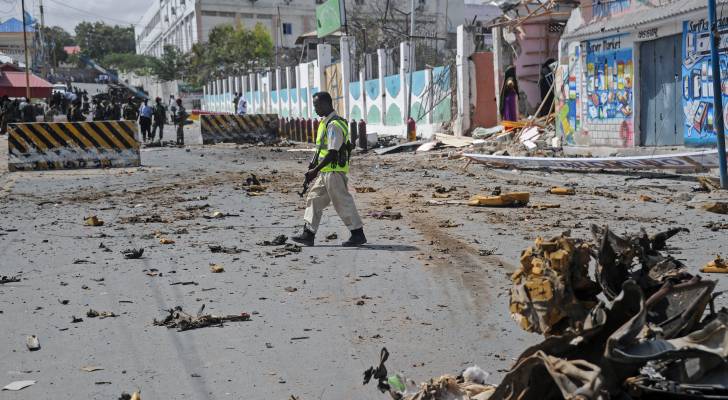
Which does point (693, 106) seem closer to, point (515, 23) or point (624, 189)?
point (624, 189)

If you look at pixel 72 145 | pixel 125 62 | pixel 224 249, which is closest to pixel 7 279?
pixel 224 249

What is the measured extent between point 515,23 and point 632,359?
21.3 meters

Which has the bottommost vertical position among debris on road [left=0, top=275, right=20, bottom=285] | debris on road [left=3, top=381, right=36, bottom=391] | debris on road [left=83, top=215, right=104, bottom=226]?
debris on road [left=3, top=381, right=36, bottom=391]

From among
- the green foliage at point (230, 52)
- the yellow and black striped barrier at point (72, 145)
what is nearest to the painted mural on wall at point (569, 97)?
the yellow and black striped barrier at point (72, 145)

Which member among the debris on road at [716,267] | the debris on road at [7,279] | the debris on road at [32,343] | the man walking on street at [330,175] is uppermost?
the man walking on street at [330,175]

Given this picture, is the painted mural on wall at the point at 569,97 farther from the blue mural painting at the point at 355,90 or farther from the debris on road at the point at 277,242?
the blue mural painting at the point at 355,90

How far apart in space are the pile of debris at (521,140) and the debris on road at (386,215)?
8.27 m

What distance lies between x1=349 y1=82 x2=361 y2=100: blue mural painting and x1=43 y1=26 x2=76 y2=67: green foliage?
4464cm

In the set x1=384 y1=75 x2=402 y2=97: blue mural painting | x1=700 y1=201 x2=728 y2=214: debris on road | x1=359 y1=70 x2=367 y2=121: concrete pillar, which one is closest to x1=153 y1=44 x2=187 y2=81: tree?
x1=359 y1=70 x2=367 y2=121: concrete pillar

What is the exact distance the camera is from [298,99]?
43.4 metres

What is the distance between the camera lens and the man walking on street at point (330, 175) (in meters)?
8.30

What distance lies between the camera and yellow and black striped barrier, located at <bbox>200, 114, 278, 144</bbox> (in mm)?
29297

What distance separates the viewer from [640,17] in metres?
16.4

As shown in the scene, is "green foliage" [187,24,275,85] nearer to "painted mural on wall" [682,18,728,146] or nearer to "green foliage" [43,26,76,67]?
"green foliage" [43,26,76,67]
